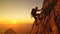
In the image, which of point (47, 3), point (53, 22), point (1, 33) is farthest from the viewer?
point (1, 33)

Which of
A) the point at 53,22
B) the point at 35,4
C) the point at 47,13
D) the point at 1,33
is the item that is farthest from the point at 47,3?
the point at 1,33

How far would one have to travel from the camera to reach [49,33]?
0.80m

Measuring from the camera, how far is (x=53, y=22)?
31.0 inches

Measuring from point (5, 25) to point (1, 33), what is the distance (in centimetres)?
9

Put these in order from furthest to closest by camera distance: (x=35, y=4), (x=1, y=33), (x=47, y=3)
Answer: (x=35, y=4)
(x=1, y=33)
(x=47, y=3)

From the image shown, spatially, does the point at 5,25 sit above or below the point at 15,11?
below

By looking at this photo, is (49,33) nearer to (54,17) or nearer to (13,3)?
(54,17)

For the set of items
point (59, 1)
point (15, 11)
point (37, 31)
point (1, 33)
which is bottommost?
point (1, 33)

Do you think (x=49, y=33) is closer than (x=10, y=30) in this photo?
Yes

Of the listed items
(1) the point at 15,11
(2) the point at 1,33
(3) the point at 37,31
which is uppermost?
(1) the point at 15,11

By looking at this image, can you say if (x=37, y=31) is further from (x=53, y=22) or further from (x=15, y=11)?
(x=15, y=11)

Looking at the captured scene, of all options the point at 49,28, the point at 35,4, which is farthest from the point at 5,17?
the point at 49,28

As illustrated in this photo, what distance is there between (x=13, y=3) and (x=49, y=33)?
28.3 inches

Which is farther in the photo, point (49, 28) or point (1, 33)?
point (1, 33)
